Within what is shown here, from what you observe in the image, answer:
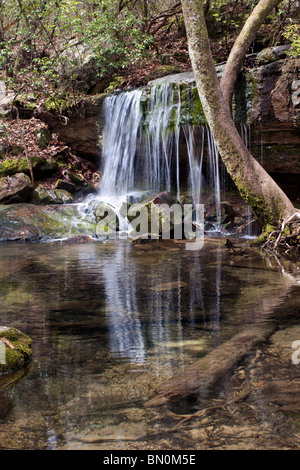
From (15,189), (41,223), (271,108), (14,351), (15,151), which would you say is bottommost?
(14,351)

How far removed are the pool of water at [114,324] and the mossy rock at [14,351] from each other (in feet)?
0.30

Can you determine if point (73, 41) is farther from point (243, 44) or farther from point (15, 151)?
point (243, 44)

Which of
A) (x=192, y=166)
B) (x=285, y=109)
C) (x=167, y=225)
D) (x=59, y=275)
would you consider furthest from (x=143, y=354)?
(x=192, y=166)

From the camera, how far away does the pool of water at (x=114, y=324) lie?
2.45 meters

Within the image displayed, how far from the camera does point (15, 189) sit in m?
11.7

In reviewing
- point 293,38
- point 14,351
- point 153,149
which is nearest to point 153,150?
point 153,149

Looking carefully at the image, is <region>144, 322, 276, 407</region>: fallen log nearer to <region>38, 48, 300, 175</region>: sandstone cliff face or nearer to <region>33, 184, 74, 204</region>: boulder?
<region>38, 48, 300, 175</region>: sandstone cliff face

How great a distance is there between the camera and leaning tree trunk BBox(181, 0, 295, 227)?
8.41 metres

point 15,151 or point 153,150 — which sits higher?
point 15,151

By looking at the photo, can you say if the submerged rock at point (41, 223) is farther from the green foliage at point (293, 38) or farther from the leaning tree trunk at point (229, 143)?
the green foliage at point (293, 38)

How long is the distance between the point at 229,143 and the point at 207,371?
6359 millimetres

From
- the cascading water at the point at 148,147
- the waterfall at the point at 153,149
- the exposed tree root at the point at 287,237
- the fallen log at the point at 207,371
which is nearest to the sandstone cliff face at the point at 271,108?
the waterfall at the point at 153,149
